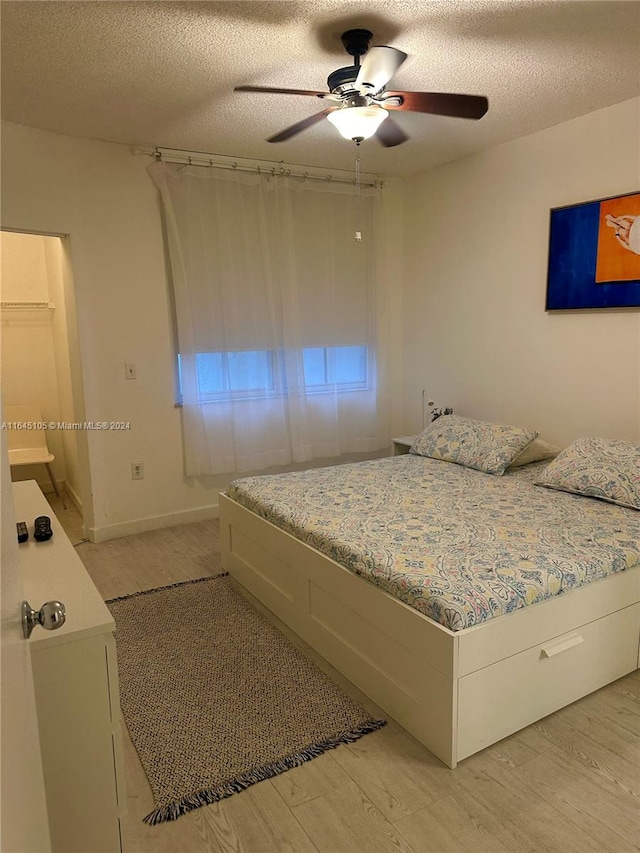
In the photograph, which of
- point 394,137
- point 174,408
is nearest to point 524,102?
point 394,137

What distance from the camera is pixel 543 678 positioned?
2.01m

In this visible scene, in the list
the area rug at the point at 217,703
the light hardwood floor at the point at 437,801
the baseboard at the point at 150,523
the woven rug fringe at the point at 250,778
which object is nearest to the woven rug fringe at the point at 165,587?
the area rug at the point at 217,703

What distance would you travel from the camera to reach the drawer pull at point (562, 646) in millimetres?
1993

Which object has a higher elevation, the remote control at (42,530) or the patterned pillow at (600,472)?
the remote control at (42,530)

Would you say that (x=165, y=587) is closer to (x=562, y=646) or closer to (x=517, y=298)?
(x=562, y=646)

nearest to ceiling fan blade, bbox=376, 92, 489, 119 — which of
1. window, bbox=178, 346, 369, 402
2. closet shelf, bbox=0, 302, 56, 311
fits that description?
window, bbox=178, 346, 369, 402

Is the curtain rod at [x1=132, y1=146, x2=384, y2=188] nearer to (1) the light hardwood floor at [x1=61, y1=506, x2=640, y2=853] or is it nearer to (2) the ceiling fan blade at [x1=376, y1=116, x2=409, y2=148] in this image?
(2) the ceiling fan blade at [x1=376, y1=116, x2=409, y2=148]

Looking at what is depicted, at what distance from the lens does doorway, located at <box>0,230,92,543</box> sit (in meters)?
4.39

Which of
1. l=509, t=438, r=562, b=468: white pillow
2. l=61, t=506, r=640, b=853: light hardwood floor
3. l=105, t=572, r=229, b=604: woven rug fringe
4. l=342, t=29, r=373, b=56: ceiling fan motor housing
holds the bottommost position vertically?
l=61, t=506, r=640, b=853: light hardwood floor

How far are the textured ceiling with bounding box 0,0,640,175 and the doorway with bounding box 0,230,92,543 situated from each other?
155cm

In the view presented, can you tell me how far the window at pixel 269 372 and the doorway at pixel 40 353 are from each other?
105 centimetres

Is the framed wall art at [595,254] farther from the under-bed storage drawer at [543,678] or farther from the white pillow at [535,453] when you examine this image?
the under-bed storage drawer at [543,678]

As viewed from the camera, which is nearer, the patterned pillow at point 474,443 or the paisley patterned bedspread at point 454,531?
the paisley patterned bedspread at point 454,531

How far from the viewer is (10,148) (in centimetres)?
321
